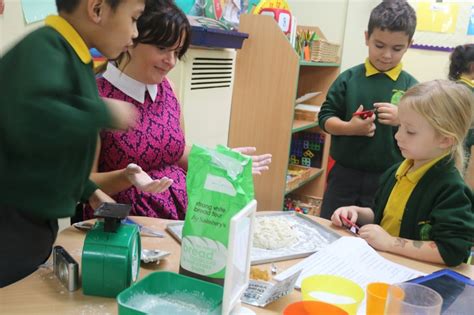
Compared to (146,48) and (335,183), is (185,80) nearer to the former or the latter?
(146,48)

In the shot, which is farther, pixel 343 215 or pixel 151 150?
pixel 151 150

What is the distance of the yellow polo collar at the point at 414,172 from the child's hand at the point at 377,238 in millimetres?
188

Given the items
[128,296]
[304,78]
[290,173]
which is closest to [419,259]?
[128,296]

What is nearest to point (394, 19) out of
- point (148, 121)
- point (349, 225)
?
point (349, 225)

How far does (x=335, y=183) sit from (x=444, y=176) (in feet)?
2.56

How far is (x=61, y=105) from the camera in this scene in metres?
0.70

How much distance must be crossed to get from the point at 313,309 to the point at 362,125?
43.7 inches

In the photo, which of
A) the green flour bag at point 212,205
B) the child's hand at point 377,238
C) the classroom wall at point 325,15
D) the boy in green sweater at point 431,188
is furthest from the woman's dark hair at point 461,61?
the green flour bag at point 212,205

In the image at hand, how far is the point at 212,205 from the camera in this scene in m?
0.78

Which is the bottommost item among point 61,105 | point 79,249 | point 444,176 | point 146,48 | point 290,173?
point 290,173

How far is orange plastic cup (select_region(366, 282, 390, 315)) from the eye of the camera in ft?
2.48

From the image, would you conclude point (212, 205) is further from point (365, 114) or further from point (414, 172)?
point (365, 114)

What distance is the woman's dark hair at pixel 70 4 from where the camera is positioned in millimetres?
831

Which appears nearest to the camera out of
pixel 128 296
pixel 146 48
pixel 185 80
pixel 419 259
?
pixel 128 296
